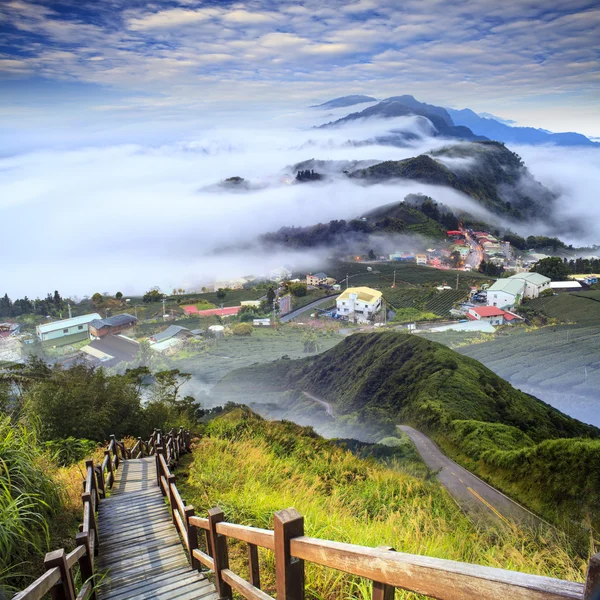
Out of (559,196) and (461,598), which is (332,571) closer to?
(461,598)

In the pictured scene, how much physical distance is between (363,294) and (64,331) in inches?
1209

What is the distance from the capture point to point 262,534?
1.73 m

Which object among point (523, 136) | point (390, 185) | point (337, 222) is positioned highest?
point (523, 136)

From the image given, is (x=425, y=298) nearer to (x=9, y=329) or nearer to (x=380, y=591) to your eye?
(x=9, y=329)

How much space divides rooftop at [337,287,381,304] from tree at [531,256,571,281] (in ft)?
44.0

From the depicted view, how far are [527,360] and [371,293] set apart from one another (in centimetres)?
1560

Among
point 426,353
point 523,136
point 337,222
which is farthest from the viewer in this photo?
point 523,136

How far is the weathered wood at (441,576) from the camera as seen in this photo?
2.51 ft

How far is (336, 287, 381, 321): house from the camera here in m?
41.2

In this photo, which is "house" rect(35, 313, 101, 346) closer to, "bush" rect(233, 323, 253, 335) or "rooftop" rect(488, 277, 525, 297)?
"bush" rect(233, 323, 253, 335)

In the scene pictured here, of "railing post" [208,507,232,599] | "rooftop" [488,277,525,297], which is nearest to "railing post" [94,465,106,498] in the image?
"railing post" [208,507,232,599]

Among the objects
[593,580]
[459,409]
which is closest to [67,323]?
[459,409]

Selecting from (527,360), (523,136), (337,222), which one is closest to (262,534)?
(527,360)

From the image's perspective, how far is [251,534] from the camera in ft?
6.13
